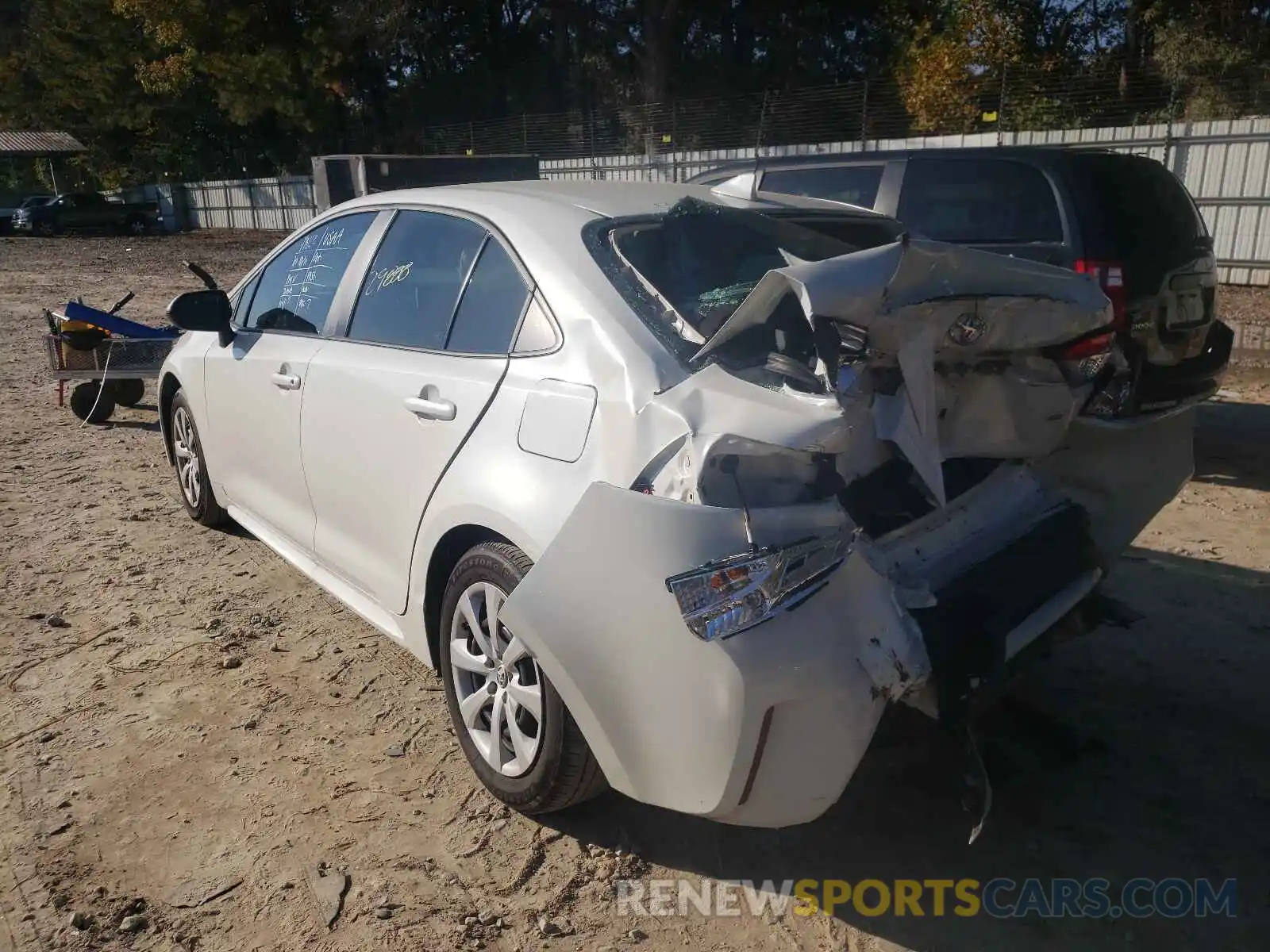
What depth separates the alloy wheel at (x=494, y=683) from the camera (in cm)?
282

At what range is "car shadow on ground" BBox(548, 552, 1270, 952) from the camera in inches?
101

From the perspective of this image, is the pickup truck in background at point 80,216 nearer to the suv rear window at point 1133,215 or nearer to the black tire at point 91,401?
the black tire at point 91,401

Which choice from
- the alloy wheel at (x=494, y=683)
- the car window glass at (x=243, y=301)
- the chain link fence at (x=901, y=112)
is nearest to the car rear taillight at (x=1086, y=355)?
the alloy wheel at (x=494, y=683)

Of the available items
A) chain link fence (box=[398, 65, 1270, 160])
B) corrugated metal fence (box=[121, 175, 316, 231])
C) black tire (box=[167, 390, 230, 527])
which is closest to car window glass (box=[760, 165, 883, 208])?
black tire (box=[167, 390, 230, 527])

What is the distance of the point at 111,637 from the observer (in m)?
4.24

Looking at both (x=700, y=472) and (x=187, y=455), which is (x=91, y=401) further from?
(x=700, y=472)

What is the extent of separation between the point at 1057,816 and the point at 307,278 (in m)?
3.41

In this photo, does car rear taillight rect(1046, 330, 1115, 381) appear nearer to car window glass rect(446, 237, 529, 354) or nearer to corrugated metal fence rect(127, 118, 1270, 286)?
car window glass rect(446, 237, 529, 354)

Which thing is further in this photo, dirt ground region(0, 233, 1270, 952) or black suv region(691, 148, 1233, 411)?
black suv region(691, 148, 1233, 411)

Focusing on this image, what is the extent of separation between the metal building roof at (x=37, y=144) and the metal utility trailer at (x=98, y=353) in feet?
142

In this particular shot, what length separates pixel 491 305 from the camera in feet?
10.4

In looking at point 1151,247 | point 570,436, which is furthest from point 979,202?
point 570,436

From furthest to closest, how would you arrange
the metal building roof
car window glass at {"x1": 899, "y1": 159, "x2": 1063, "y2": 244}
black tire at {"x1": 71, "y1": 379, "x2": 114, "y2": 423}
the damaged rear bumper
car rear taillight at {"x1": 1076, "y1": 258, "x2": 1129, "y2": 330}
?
the metal building roof
black tire at {"x1": 71, "y1": 379, "x2": 114, "y2": 423}
car window glass at {"x1": 899, "y1": 159, "x2": 1063, "y2": 244}
car rear taillight at {"x1": 1076, "y1": 258, "x2": 1129, "y2": 330}
the damaged rear bumper

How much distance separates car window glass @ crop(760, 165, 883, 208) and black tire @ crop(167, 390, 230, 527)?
4.51 metres
